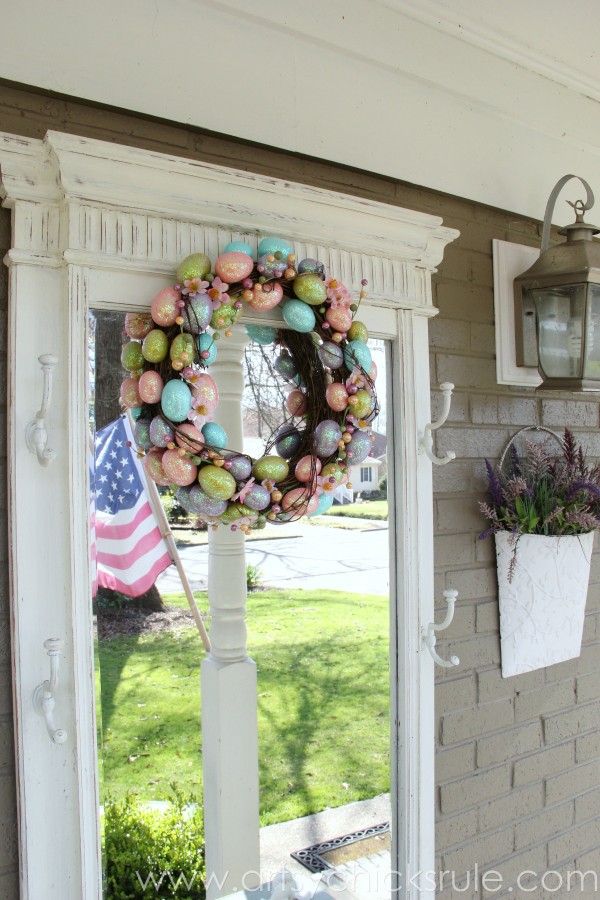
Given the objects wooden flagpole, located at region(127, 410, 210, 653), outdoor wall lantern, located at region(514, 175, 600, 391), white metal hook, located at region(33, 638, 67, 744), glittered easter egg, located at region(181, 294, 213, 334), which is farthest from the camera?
outdoor wall lantern, located at region(514, 175, 600, 391)

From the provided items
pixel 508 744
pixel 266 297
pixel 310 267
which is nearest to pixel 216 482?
pixel 266 297

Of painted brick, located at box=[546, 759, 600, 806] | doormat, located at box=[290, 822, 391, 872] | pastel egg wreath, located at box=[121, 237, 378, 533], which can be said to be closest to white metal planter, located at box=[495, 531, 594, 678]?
painted brick, located at box=[546, 759, 600, 806]

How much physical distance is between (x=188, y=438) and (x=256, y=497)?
0.54 feet

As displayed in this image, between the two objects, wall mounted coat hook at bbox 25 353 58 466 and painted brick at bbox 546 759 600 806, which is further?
painted brick at bbox 546 759 600 806

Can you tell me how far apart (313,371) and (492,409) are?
2.09ft

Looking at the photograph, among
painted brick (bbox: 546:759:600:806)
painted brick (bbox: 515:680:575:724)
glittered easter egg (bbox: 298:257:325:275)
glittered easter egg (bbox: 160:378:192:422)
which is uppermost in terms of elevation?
glittered easter egg (bbox: 298:257:325:275)

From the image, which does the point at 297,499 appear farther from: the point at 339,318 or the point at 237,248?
the point at 237,248

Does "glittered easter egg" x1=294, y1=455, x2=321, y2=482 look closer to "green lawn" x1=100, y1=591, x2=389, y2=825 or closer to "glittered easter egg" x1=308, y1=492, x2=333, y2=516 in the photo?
"glittered easter egg" x1=308, y1=492, x2=333, y2=516

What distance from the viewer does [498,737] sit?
6.07 ft

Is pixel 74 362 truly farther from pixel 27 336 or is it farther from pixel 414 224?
pixel 414 224

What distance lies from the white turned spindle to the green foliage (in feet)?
0.10

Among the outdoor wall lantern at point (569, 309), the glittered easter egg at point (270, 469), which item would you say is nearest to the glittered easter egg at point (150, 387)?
the glittered easter egg at point (270, 469)

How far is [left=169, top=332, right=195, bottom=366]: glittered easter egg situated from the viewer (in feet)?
4.17

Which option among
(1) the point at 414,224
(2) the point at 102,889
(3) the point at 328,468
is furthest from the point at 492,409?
(2) the point at 102,889
